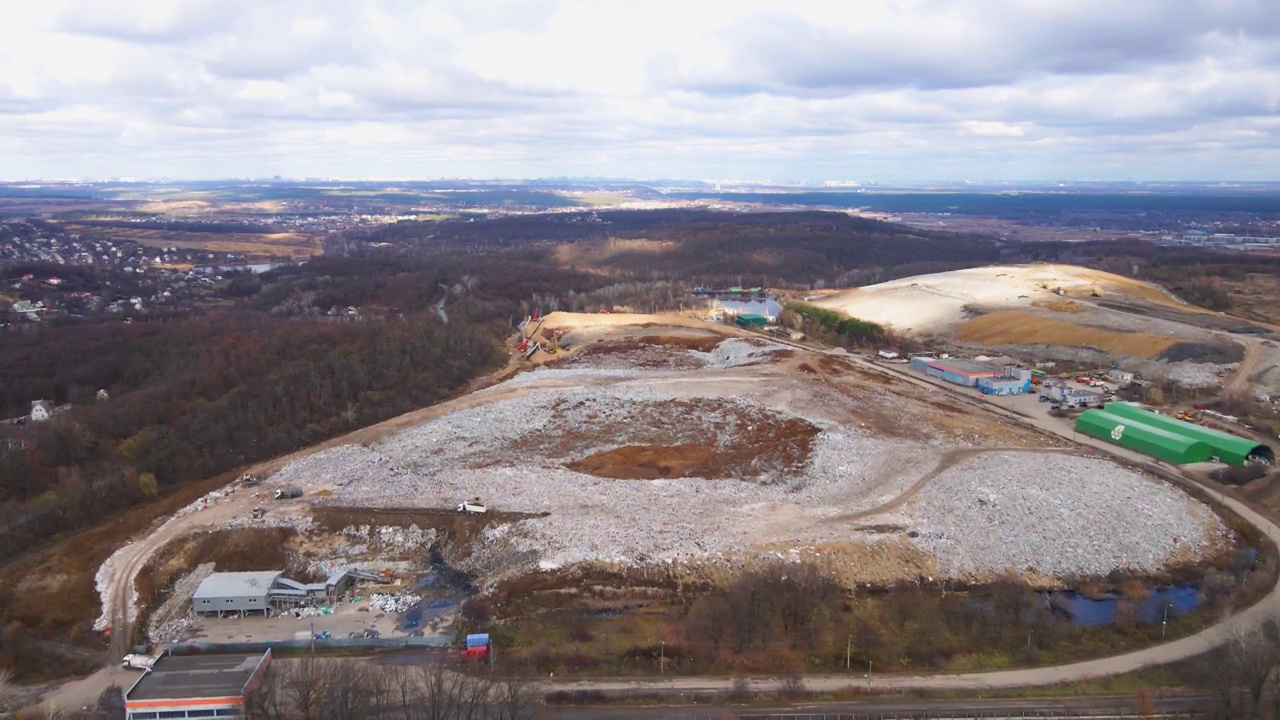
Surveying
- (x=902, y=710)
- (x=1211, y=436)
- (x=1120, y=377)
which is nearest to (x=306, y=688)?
(x=902, y=710)

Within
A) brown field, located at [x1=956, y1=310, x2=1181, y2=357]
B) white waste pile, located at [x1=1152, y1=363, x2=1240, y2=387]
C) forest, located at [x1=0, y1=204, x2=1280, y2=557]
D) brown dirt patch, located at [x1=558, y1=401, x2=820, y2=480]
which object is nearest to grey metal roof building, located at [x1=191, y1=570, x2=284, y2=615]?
forest, located at [x1=0, y1=204, x2=1280, y2=557]

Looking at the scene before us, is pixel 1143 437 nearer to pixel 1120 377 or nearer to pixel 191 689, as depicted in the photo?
pixel 1120 377

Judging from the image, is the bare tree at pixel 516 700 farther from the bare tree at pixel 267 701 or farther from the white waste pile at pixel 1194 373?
the white waste pile at pixel 1194 373

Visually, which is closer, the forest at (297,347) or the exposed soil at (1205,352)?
the forest at (297,347)

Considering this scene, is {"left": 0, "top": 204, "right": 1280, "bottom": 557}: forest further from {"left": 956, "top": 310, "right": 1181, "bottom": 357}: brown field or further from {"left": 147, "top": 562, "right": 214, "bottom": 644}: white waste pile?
{"left": 956, "top": 310, "right": 1181, "bottom": 357}: brown field

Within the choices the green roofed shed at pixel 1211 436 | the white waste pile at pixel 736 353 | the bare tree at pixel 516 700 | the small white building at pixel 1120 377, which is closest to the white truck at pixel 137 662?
the bare tree at pixel 516 700

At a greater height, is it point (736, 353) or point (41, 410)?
point (736, 353)
